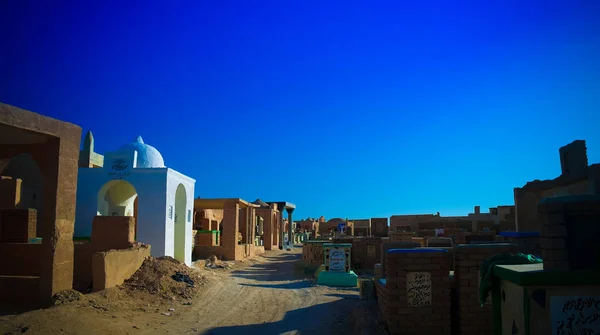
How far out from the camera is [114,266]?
10797 mm

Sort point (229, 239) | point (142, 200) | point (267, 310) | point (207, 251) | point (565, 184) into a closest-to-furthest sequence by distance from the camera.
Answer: point (267, 310) → point (565, 184) → point (142, 200) → point (229, 239) → point (207, 251)

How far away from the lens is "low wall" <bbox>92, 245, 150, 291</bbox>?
10.3 m

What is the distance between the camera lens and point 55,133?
9.77 meters

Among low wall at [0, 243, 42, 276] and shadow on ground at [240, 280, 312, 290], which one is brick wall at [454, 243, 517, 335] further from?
low wall at [0, 243, 42, 276]

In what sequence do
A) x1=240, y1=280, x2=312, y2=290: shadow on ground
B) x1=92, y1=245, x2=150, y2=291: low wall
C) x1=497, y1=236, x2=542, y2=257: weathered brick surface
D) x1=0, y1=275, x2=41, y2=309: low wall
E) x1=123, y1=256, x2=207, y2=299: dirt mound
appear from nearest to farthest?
x1=0, y1=275, x2=41, y2=309: low wall
x1=497, y1=236, x2=542, y2=257: weathered brick surface
x1=92, y1=245, x2=150, y2=291: low wall
x1=123, y1=256, x2=207, y2=299: dirt mound
x1=240, y1=280, x2=312, y2=290: shadow on ground

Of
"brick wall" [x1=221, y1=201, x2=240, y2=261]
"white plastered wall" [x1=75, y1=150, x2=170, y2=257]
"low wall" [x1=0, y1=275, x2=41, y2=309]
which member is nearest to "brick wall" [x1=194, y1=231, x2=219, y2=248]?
"brick wall" [x1=221, y1=201, x2=240, y2=261]

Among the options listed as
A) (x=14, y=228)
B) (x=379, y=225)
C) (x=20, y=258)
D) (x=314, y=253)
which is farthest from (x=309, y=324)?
(x=379, y=225)

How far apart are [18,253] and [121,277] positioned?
2.88 metres

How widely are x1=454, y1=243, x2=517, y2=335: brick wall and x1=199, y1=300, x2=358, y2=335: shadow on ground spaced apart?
215 cm

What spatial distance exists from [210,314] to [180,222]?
29.7 ft

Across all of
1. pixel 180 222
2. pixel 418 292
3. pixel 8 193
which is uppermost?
pixel 8 193

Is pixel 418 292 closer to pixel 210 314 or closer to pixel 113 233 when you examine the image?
pixel 210 314

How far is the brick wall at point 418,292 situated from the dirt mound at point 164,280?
6292mm

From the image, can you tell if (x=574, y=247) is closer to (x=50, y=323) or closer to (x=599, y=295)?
(x=599, y=295)
